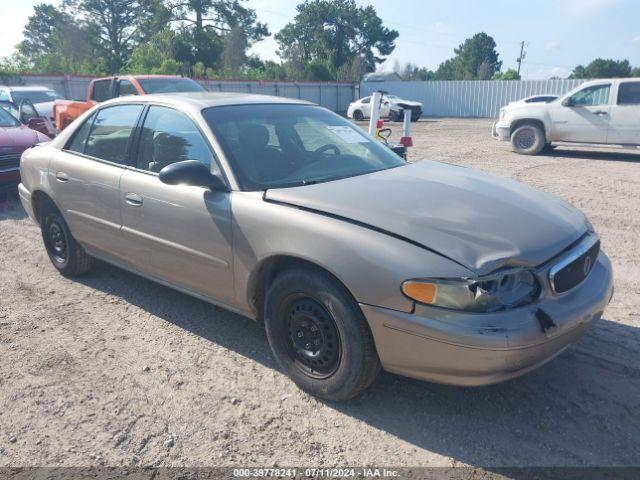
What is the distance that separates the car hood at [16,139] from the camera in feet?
26.2

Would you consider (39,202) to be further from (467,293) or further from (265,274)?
(467,293)

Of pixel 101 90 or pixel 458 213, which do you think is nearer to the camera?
pixel 458 213

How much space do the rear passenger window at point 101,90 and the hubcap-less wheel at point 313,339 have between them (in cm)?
1081

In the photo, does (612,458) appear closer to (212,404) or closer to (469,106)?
(212,404)

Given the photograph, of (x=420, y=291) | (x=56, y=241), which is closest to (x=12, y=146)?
(x=56, y=241)

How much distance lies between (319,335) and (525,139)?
39.0 ft

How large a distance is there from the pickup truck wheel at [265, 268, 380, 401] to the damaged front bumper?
108 mm

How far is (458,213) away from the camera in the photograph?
2.85 metres

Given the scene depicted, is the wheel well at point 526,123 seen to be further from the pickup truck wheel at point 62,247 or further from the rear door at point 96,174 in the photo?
the pickup truck wheel at point 62,247

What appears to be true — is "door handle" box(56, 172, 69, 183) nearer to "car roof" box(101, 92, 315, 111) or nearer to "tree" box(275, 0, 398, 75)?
"car roof" box(101, 92, 315, 111)

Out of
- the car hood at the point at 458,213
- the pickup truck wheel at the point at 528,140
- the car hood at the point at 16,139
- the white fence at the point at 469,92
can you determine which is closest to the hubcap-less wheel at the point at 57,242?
the car hood at the point at 458,213

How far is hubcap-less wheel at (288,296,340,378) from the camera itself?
2850mm

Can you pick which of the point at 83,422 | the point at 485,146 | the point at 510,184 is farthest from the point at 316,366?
the point at 485,146

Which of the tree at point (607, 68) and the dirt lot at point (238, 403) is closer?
the dirt lot at point (238, 403)
